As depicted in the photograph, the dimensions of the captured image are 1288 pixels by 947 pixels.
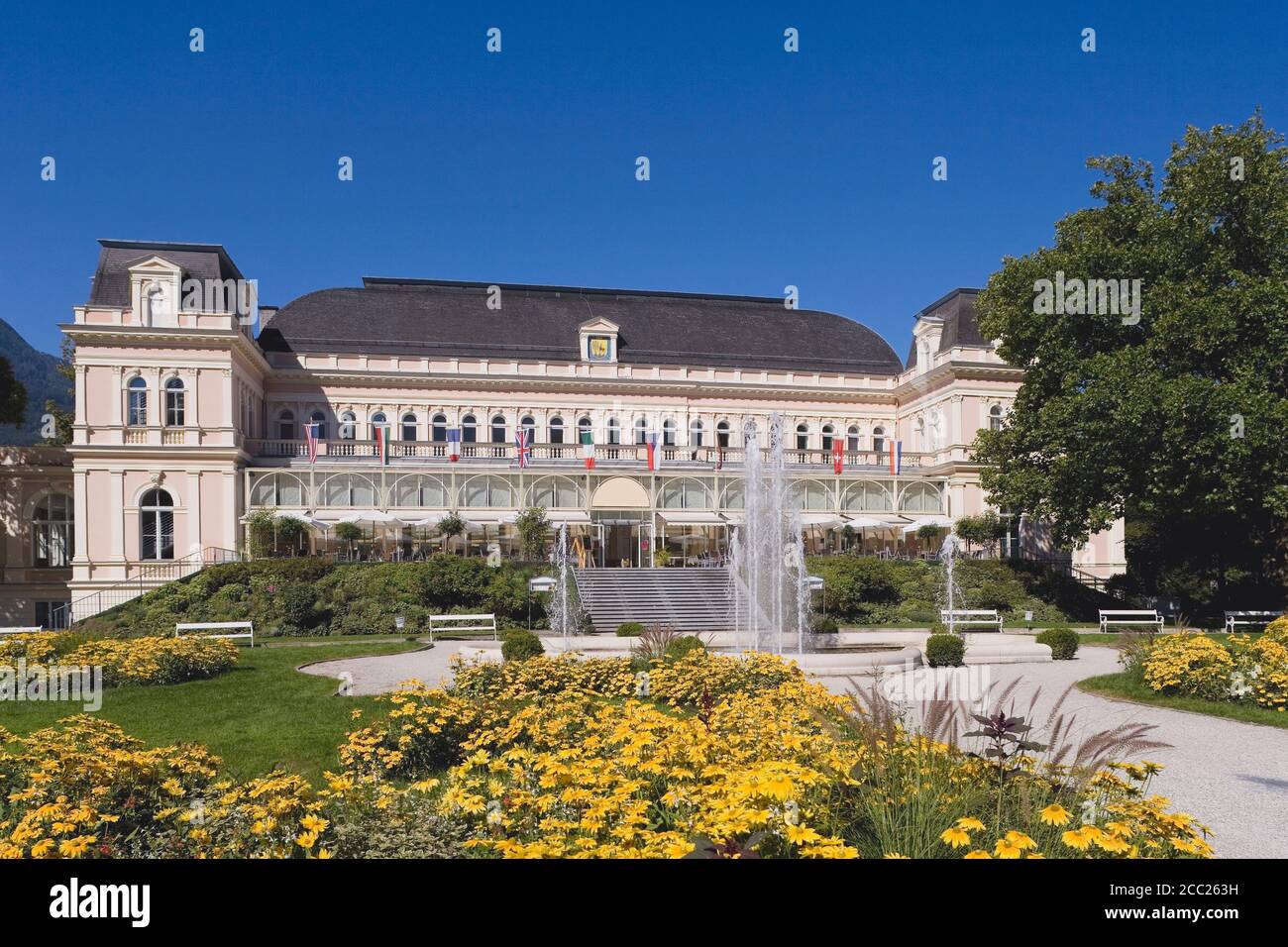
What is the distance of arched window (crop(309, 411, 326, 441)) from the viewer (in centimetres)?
4406

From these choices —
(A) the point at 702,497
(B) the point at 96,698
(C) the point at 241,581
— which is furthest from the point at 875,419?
(B) the point at 96,698

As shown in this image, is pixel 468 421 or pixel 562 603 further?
pixel 468 421

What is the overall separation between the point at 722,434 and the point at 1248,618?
26.6m

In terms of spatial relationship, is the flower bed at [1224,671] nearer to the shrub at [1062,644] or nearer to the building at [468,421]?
the shrub at [1062,644]

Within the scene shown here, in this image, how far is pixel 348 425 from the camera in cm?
4438

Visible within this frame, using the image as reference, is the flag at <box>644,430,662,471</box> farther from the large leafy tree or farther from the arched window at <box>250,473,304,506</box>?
the arched window at <box>250,473,304,506</box>

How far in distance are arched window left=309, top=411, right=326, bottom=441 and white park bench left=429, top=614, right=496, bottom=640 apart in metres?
21.0

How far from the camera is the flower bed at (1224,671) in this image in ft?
46.2

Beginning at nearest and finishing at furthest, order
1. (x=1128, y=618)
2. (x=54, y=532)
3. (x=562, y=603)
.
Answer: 1. (x=1128, y=618)
2. (x=562, y=603)
3. (x=54, y=532)

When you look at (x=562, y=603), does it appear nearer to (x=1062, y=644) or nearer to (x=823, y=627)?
(x=823, y=627)

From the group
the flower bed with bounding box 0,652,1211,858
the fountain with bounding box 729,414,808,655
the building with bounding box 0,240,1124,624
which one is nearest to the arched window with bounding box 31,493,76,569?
the building with bounding box 0,240,1124,624

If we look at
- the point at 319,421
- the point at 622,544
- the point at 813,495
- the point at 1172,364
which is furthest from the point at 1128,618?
the point at 319,421
